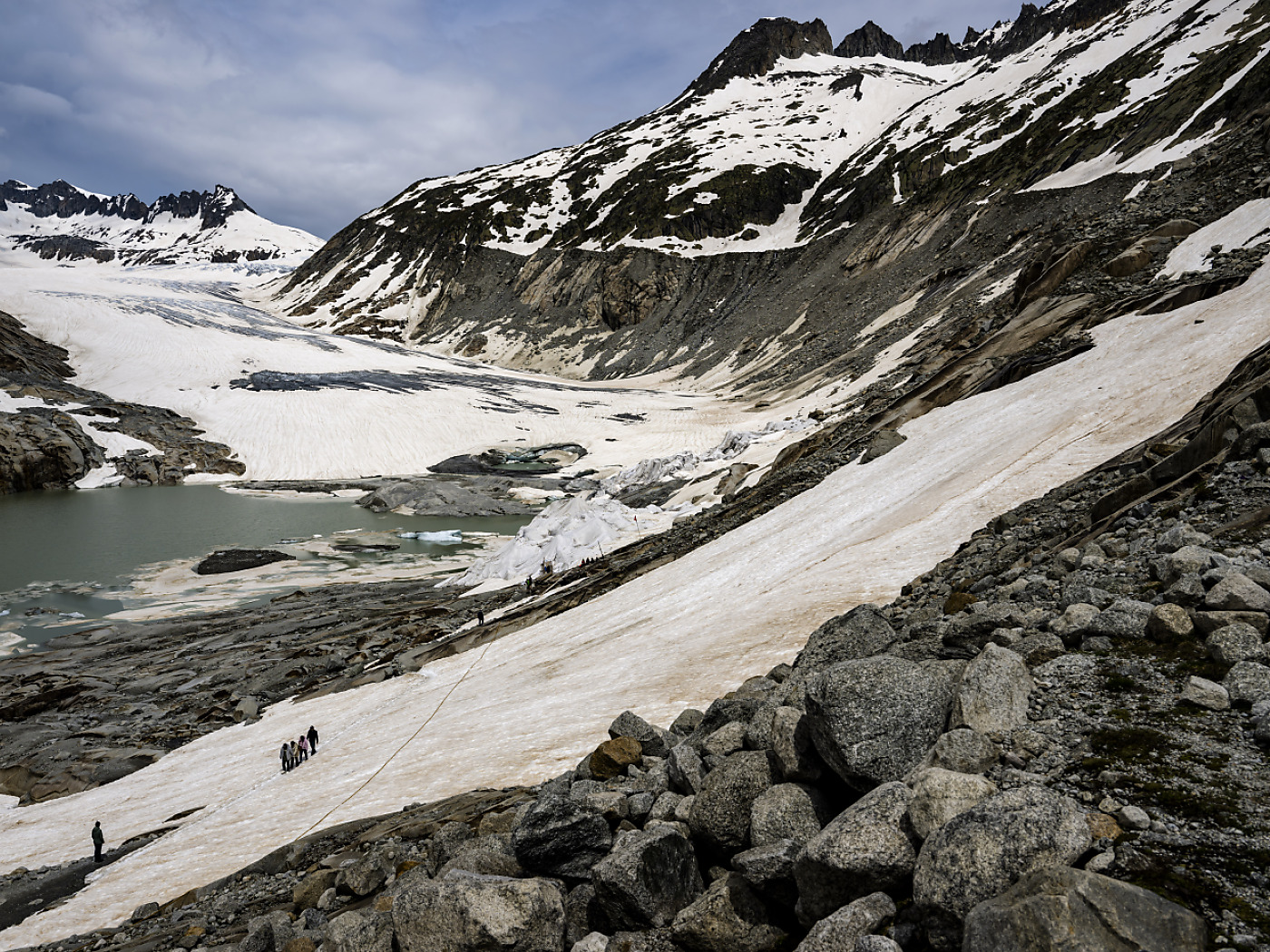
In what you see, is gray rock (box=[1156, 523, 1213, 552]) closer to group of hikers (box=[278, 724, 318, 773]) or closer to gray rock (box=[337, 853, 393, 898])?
gray rock (box=[337, 853, 393, 898])

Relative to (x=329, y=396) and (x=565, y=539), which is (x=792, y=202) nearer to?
(x=329, y=396)

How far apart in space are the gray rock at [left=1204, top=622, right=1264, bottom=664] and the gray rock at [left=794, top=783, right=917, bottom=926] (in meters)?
2.37

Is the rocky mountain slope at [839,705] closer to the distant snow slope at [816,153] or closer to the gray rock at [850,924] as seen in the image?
the gray rock at [850,924]

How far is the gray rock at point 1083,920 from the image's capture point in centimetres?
266

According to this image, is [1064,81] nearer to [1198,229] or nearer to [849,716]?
[1198,229]

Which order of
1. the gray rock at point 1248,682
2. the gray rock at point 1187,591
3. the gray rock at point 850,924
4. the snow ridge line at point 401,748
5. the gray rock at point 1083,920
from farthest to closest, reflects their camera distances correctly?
the snow ridge line at point 401,748 → the gray rock at point 1187,591 → the gray rock at point 1248,682 → the gray rock at point 850,924 → the gray rock at point 1083,920

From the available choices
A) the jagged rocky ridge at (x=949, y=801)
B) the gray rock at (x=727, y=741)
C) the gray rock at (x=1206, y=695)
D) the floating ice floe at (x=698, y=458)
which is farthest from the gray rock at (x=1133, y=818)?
the floating ice floe at (x=698, y=458)

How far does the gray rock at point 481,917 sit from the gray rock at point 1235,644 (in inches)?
188

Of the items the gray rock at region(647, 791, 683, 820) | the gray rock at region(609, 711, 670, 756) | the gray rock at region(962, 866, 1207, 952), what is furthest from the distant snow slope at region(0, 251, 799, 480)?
the gray rock at region(962, 866, 1207, 952)

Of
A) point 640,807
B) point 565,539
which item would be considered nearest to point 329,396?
point 565,539

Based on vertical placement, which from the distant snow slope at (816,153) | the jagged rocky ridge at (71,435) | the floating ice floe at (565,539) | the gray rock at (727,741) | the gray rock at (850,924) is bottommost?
the gray rock at (850,924)

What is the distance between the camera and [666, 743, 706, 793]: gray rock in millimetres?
5531

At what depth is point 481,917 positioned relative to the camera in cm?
465

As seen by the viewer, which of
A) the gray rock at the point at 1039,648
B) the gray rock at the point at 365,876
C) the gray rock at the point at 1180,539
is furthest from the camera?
the gray rock at the point at 365,876
